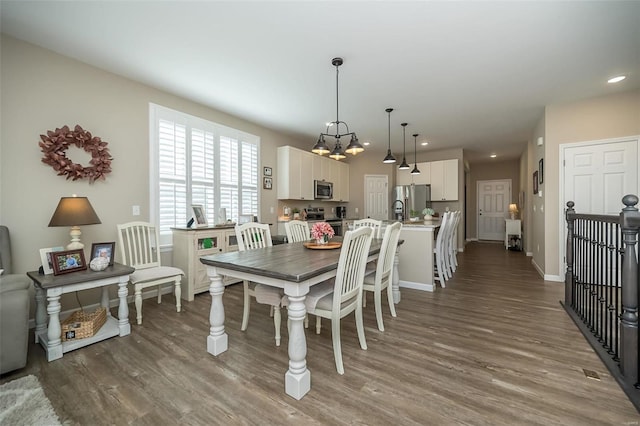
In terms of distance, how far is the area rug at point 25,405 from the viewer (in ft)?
4.77

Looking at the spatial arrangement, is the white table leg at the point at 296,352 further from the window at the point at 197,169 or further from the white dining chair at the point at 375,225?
the window at the point at 197,169

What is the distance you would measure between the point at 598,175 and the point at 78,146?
21.4ft

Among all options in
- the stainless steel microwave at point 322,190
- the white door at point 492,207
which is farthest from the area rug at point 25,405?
the white door at point 492,207

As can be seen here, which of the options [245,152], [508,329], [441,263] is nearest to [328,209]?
[245,152]

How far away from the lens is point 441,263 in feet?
13.2

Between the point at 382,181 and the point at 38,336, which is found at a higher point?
the point at 382,181

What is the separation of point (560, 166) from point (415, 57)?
303 cm

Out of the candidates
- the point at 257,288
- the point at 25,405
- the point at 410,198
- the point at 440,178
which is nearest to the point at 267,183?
the point at 257,288

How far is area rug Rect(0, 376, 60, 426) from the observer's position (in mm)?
1454

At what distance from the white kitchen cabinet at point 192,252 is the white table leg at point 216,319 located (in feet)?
4.82

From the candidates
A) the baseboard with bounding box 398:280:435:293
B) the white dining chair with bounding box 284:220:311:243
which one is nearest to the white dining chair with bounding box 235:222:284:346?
the white dining chair with bounding box 284:220:311:243

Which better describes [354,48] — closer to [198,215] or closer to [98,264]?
[198,215]

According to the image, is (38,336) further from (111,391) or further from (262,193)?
(262,193)

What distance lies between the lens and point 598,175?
3881mm
